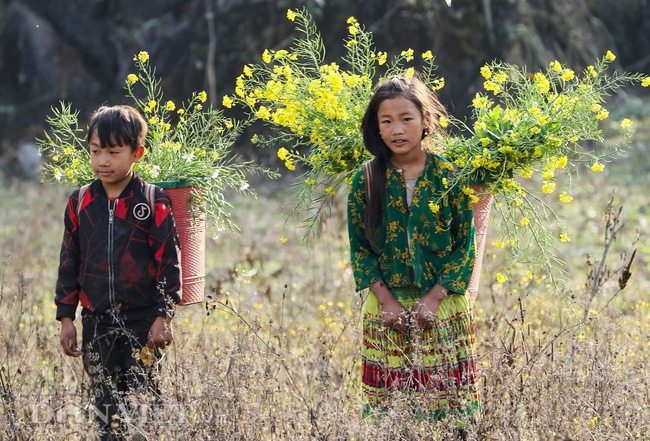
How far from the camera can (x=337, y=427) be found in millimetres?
2988

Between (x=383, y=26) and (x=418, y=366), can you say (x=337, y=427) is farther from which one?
(x=383, y=26)

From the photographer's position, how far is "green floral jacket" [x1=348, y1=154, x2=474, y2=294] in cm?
322

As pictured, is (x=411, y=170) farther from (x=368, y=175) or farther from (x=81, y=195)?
(x=81, y=195)

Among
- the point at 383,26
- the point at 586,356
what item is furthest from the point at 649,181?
the point at 586,356

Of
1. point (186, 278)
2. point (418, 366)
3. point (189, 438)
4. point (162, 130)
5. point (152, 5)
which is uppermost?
point (152, 5)

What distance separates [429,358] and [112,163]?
1401mm

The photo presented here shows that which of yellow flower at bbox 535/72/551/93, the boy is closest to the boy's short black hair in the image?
the boy

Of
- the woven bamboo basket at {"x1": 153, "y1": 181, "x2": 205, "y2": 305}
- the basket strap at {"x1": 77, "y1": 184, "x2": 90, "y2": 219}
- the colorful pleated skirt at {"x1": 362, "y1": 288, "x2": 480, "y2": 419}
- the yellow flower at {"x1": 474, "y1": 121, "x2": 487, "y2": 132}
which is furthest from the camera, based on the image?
the woven bamboo basket at {"x1": 153, "y1": 181, "x2": 205, "y2": 305}

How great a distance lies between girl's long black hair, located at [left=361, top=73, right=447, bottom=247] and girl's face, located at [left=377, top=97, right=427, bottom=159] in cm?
2

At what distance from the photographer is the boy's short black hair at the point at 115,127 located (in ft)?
11.1

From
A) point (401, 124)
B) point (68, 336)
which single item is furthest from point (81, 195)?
point (401, 124)

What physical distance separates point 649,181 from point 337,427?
777 centimetres

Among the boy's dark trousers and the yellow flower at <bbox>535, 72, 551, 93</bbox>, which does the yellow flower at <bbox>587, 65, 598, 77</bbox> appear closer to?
the yellow flower at <bbox>535, 72, 551, 93</bbox>

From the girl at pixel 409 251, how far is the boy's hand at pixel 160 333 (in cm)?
74
